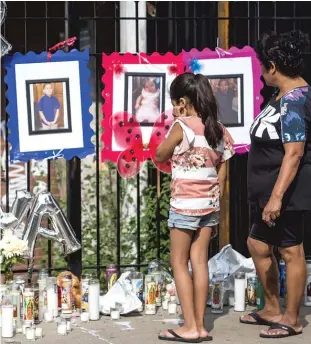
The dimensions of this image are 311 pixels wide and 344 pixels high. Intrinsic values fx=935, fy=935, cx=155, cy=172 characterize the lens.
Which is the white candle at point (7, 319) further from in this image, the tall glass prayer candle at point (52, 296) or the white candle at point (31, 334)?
the tall glass prayer candle at point (52, 296)

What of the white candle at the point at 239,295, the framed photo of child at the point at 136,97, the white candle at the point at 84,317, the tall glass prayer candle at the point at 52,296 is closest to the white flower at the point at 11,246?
the tall glass prayer candle at the point at 52,296

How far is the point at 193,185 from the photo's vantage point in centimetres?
566

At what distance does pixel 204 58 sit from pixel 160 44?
4.72 feet

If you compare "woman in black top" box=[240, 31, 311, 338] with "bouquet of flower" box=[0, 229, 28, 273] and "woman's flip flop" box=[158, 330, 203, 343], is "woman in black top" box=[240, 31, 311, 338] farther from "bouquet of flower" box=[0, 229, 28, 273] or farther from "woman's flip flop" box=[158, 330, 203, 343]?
"bouquet of flower" box=[0, 229, 28, 273]

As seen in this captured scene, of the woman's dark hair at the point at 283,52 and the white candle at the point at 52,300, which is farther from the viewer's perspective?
the white candle at the point at 52,300

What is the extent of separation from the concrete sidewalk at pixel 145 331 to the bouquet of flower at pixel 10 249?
517mm

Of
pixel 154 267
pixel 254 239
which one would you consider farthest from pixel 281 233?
pixel 154 267

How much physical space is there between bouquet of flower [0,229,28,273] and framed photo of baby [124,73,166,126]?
4.03 feet

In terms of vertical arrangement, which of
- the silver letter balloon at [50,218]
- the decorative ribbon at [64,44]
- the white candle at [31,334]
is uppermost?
the decorative ribbon at [64,44]

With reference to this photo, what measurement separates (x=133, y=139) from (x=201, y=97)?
1271 mm

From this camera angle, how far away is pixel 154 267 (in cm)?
689

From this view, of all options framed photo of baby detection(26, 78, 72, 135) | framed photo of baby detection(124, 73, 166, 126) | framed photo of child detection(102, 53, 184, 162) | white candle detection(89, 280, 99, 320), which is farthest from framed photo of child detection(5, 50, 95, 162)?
white candle detection(89, 280, 99, 320)

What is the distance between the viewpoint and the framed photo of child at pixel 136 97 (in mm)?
6719

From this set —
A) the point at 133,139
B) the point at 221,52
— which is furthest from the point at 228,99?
the point at 133,139
